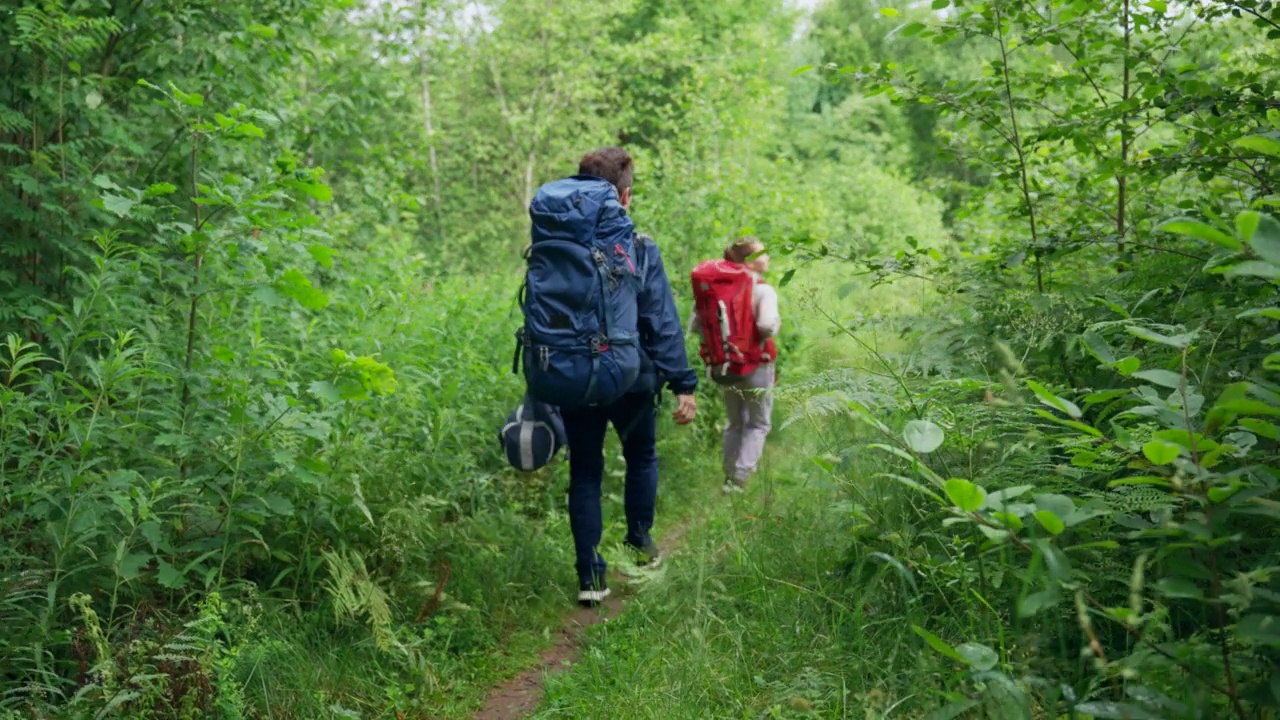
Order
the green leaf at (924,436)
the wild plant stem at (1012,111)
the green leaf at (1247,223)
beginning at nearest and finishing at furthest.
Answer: the green leaf at (1247,223)
the green leaf at (924,436)
the wild plant stem at (1012,111)

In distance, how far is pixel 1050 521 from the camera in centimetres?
191

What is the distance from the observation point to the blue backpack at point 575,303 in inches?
181

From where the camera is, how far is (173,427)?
12.5 ft

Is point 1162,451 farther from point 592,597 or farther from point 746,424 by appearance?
point 746,424

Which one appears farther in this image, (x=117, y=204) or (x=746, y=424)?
(x=746, y=424)

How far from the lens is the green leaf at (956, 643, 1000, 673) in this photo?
7.23 feet

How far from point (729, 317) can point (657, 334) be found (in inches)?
72.5

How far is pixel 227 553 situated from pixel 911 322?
119 inches

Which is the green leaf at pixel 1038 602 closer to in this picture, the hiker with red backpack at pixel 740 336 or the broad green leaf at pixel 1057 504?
the broad green leaf at pixel 1057 504

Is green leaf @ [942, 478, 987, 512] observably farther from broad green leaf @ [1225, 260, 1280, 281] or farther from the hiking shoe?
the hiking shoe

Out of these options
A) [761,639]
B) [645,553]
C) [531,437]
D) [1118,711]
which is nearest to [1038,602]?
[1118,711]

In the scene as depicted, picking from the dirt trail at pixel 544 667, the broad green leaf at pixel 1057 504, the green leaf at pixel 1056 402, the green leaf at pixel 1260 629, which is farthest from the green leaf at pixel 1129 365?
the dirt trail at pixel 544 667

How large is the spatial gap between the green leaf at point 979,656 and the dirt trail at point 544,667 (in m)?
2.19

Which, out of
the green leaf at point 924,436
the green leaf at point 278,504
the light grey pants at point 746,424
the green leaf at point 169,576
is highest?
the green leaf at point 924,436
